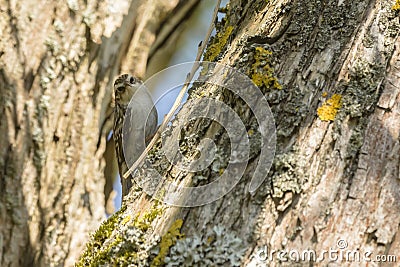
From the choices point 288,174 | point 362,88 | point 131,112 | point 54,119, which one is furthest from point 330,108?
point 131,112

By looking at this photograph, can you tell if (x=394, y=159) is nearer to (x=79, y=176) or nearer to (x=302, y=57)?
(x=302, y=57)

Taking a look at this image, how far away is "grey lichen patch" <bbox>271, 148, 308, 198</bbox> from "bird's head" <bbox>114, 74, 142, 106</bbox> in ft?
8.02

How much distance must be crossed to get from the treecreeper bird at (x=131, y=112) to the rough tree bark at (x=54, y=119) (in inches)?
6.4

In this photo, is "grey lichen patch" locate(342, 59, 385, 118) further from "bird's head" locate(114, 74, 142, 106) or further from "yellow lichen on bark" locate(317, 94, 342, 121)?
"bird's head" locate(114, 74, 142, 106)

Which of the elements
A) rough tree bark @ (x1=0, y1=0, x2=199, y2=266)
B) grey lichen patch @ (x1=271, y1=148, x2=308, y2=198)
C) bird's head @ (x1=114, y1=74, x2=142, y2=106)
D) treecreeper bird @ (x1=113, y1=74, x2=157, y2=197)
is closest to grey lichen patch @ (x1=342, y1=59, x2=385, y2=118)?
grey lichen patch @ (x1=271, y1=148, x2=308, y2=198)

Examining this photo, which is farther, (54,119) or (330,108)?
(54,119)

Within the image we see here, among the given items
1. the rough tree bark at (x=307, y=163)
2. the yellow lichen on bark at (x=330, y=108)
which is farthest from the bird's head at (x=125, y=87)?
the yellow lichen on bark at (x=330, y=108)

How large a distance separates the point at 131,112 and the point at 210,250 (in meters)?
2.78

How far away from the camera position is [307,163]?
1704mm

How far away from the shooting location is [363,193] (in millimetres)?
1643

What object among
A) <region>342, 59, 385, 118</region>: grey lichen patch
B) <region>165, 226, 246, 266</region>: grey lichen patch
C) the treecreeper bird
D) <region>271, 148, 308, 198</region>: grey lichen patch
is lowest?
<region>165, 226, 246, 266</region>: grey lichen patch

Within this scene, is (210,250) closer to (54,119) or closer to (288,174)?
(288,174)

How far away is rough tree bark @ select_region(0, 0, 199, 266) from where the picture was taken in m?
2.99

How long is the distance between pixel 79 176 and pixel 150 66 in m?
1.19
